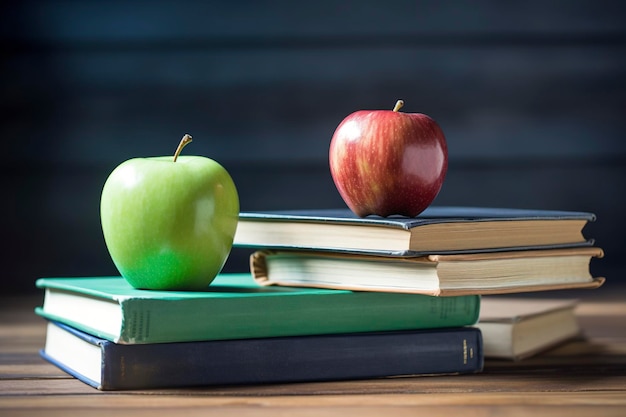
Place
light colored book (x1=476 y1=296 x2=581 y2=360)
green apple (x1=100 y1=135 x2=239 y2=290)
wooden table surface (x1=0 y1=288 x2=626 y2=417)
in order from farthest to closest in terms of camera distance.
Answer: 1. light colored book (x1=476 y1=296 x2=581 y2=360)
2. green apple (x1=100 y1=135 x2=239 y2=290)
3. wooden table surface (x1=0 y1=288 x2=626 y2=417)

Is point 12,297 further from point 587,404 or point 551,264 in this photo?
point 587,404

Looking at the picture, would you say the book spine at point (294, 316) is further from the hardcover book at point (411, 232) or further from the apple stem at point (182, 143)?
the apple stem at point (182, 143)

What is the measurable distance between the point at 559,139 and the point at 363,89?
1.64 feet

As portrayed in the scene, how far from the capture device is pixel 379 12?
2.31 metres

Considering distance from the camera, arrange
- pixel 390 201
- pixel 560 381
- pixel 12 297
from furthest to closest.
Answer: pixel 12 297 → pixel 390 201 → pixel 560 381

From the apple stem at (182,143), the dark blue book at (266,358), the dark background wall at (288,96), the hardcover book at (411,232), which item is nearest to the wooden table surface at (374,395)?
the dark blue book at (266,358)

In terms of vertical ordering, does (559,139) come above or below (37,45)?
below

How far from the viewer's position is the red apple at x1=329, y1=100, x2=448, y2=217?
3.46 feet

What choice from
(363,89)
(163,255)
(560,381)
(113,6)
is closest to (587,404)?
(560,381)

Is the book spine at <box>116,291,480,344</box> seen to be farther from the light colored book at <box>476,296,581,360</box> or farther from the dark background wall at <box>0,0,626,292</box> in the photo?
the dark background wall at <box>0,0,626,292</box>

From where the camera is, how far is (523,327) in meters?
1.11

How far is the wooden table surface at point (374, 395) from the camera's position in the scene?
82 cm

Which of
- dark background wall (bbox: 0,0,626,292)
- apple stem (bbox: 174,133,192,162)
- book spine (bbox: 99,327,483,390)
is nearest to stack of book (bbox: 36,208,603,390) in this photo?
book spine (bbox: 99,327,483,390)

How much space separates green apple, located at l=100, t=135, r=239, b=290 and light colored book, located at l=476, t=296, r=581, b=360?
334mm
